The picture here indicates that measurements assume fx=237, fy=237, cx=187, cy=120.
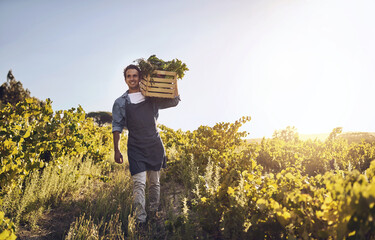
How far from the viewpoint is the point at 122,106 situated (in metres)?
3.38

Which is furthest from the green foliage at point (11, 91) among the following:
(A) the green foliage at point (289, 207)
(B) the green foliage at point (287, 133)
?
(A) the green foliage at point (289, 207)

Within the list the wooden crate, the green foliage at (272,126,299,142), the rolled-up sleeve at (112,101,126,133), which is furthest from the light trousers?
the green foliage at (272,126,299,142)

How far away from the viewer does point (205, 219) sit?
216 centimetres

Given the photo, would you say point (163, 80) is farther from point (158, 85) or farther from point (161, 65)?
point (161, 65)

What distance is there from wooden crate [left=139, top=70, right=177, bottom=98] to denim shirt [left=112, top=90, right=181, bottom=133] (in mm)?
177

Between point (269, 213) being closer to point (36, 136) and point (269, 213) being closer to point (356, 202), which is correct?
point (356, 202)

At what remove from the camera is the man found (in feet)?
10.8

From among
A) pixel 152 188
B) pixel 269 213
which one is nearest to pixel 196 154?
pixel 152 188

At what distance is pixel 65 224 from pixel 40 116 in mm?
1656

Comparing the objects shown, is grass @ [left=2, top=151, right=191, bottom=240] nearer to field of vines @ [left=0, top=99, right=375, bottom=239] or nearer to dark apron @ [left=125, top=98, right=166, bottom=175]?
field of vines @ [left=0, top=99, right=375, bottom=239]

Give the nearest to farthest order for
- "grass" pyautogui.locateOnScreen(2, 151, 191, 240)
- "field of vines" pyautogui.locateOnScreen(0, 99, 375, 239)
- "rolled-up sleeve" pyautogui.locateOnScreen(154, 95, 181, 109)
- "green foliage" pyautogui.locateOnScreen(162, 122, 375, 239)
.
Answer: "green foliage" pyautogui.locateOnScreen(162, 122, 375, 239), "field of vines" pyautogui.locateOnScreen(0, 99, 375, 239), "grass" pyautogui.locateOnScreen(2, 151, 191, 240), "rolled-up sleeve" pyautogui.locateOnScreen(154, 95, 181, 109)

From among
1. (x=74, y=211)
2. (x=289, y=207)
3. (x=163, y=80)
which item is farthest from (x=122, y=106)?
(x=289, y=207)

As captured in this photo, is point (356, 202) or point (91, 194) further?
point (91, 194)

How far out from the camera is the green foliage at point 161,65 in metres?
3.39
